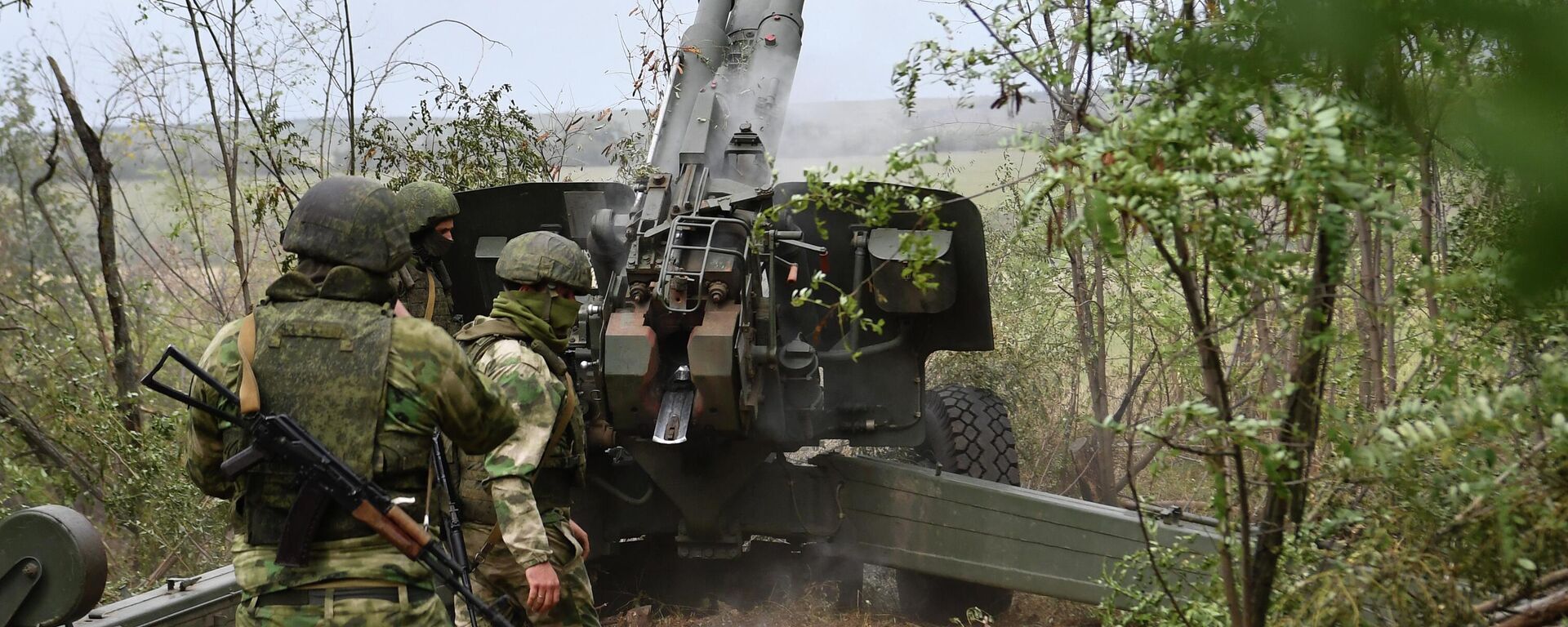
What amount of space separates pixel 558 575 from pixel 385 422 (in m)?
1.25

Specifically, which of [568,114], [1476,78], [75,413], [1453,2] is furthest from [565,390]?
[568,114]

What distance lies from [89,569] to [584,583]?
1441mm

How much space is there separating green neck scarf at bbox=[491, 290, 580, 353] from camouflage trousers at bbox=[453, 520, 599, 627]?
590mm

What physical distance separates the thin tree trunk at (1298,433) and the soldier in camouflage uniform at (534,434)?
190cm

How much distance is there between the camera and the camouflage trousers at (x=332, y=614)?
3.02 metres

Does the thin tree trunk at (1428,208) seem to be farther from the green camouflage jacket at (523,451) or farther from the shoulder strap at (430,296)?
the shoulder strap at (430,296)

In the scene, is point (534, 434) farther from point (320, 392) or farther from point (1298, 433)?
point (1298, 433)

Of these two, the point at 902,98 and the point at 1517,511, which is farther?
the point at 902,98

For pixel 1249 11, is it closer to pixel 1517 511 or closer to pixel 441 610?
pixel 1517 511

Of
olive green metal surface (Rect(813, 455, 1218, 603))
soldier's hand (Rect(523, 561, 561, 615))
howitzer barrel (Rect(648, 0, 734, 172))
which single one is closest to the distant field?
howitzer barrel (Rect(648, 0, 734, 172))

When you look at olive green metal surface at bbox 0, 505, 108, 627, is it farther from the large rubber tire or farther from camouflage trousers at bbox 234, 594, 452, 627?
the large rubber tire

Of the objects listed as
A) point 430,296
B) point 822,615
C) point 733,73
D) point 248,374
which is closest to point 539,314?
point 430,296

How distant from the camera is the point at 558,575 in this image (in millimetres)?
4172

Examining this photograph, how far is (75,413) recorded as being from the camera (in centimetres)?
737
